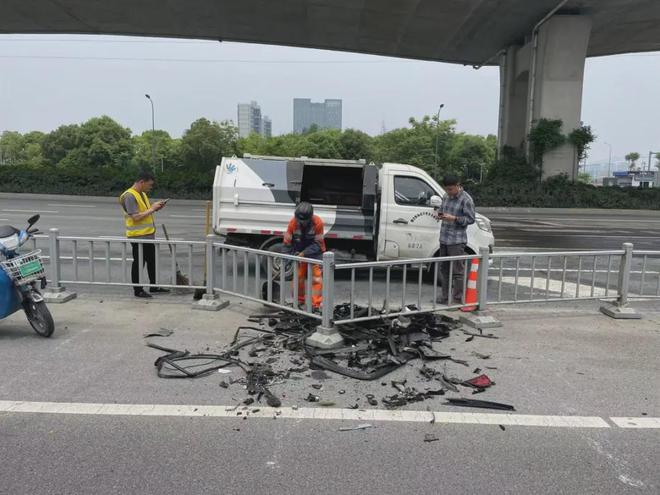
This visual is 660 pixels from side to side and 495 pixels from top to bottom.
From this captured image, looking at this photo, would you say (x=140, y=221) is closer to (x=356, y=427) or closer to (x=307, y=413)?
(x=307, y=413)

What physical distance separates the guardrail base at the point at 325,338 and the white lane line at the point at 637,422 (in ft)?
8.12

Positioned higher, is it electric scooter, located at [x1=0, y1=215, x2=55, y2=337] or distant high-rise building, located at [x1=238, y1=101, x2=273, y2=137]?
distant high-rise building, located at [x1=238, y1=101, x2=273, y2=137]

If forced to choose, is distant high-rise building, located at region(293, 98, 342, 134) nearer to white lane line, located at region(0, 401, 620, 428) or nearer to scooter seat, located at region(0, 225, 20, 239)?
scooter seat, located at region(0, 225, 20, 239)

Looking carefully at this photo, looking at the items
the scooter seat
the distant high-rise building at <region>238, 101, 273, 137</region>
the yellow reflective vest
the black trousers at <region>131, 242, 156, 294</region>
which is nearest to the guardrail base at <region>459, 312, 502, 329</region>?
the black trousers at <region>131, 242, 156, 294</region>

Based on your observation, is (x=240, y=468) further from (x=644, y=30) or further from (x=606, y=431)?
(x=644, y=30)

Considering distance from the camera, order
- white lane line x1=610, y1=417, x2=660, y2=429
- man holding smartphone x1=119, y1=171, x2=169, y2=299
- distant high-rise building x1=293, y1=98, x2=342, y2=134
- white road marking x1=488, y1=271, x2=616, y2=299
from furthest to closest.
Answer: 1. distant high-rise building x1=293, y1=98, x2=342, y2=134
2. white road marking x1=488, y1=271, x2=616, y2=299
3. man holding smartphone x1=119, y1=171, x2=169, y2=299
4. white lane line x1=610, y1=417, x2=660, y2=429

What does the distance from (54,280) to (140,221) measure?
1368 millimetres

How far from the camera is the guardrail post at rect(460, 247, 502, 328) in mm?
6090

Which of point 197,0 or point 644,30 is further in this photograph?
point 644,30

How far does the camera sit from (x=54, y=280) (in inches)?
273

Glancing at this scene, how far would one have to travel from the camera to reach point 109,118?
74188 mm

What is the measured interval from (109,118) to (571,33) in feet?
215

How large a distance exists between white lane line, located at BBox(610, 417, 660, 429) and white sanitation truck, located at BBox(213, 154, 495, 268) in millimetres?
4951

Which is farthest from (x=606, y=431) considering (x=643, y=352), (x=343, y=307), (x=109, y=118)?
(x=109, y=118)
